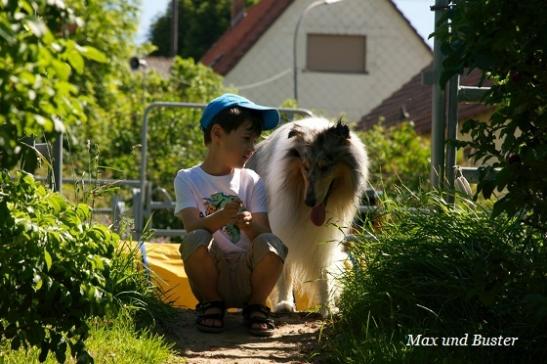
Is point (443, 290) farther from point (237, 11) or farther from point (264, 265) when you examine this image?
point (237, 11)

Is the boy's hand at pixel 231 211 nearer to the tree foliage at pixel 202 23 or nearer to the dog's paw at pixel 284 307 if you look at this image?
the dog's paw at pixel 284 307

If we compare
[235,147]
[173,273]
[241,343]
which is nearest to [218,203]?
[235,147]

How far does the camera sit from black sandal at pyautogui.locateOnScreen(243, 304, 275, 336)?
18.0ft

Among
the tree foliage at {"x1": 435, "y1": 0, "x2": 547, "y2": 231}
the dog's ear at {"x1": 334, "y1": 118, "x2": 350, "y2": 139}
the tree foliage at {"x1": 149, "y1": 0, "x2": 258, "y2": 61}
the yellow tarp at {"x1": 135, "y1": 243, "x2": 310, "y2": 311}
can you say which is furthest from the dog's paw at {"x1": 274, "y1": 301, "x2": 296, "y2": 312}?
the tree foliage at {"x1": 149, "y1": 0, "x2": 258, "y2": 61}

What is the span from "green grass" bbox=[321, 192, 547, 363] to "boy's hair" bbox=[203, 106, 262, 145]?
94 centimetres

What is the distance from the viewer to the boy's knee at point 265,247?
553 centimetres

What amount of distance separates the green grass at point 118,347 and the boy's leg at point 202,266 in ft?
1.70

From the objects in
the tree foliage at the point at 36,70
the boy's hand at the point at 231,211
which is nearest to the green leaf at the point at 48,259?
the tree foliage at the point at 36,70

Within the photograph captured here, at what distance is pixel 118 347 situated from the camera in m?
4.71

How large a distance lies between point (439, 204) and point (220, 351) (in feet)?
4.66

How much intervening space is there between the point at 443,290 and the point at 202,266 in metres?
1.32

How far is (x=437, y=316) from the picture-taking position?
15.2 ft

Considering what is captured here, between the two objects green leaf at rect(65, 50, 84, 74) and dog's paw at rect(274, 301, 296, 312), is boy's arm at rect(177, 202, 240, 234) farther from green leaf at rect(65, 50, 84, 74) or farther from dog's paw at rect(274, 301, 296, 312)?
green leaf at rect(65, 50, 84, 74)

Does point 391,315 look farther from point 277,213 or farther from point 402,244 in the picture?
point 277,213
